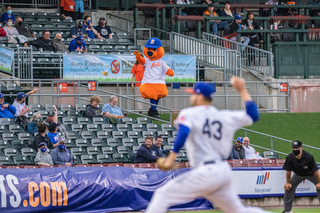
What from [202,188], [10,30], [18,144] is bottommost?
[18,144]

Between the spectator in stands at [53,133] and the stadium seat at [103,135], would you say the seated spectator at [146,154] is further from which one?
the spectator in stands at [53,133]

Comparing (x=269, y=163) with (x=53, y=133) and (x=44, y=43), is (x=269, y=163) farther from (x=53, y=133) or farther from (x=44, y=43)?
(x=44, y=43)

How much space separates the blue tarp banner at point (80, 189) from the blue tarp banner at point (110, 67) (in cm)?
663

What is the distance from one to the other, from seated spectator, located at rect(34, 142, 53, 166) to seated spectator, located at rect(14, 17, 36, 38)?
28.7ft

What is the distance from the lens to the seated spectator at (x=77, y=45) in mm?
18188

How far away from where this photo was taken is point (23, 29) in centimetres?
1978

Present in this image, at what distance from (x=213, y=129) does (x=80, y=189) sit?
536cm

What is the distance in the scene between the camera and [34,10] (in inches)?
934

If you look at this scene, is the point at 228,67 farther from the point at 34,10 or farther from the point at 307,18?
the point at 34,10

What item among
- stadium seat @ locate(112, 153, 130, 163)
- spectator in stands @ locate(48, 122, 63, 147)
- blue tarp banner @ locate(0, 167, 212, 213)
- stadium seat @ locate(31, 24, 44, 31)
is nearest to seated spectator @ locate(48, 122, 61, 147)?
spectator in stands @ locate(48, 122, 63, 147)

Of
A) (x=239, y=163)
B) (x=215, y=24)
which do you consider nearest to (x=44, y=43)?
(x=215, y=24)

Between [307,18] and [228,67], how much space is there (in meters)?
4.75

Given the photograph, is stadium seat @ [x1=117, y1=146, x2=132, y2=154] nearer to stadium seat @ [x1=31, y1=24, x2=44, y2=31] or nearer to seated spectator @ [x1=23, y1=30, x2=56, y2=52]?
seated spectator @ [x1=23, y1=30, x2=56, y2=52]

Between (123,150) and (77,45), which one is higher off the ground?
(77,45)
